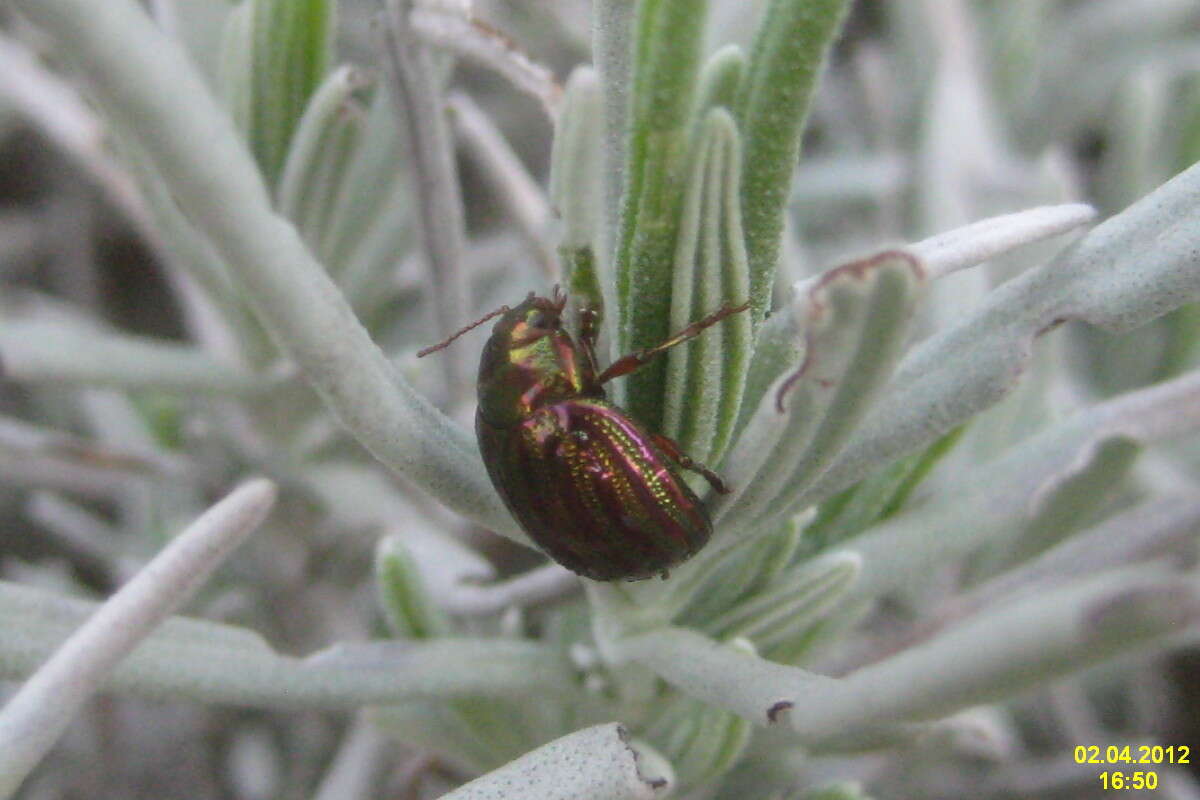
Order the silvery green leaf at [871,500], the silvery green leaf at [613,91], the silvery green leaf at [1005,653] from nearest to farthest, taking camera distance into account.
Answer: the silvery green leaf at [1005,653] < the silvery green leaf at [613,91] < the silvery green leaf at [871,500]

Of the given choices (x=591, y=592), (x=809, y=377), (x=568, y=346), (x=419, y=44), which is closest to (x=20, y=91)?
(x=419, y=44)

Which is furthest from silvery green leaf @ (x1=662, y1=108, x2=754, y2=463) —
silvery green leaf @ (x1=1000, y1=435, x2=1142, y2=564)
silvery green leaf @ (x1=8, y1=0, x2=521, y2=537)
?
silvery green leaf @ (x1=1000, y1=435, x2=1142, y2=564)

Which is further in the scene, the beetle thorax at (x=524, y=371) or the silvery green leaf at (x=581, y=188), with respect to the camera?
the beetle thorax at (x=524, y=371)

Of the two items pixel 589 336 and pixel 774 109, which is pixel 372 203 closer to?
pixel 589 336

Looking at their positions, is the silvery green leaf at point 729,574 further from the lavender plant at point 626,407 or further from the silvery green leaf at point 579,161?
the silvery green leaf at point 579,161

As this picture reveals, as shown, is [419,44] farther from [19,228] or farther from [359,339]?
[19,228]

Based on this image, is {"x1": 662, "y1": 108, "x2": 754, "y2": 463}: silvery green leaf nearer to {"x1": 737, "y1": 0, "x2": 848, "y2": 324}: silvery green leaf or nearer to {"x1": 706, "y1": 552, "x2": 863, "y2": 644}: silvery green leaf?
{"x1": 737, "y1": 0, "x2": 848, "y2": 324}: silvery green leaf

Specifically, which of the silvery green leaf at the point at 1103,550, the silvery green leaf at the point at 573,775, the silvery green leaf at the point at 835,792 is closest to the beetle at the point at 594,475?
the silvery green leaf at the point at 573,775
